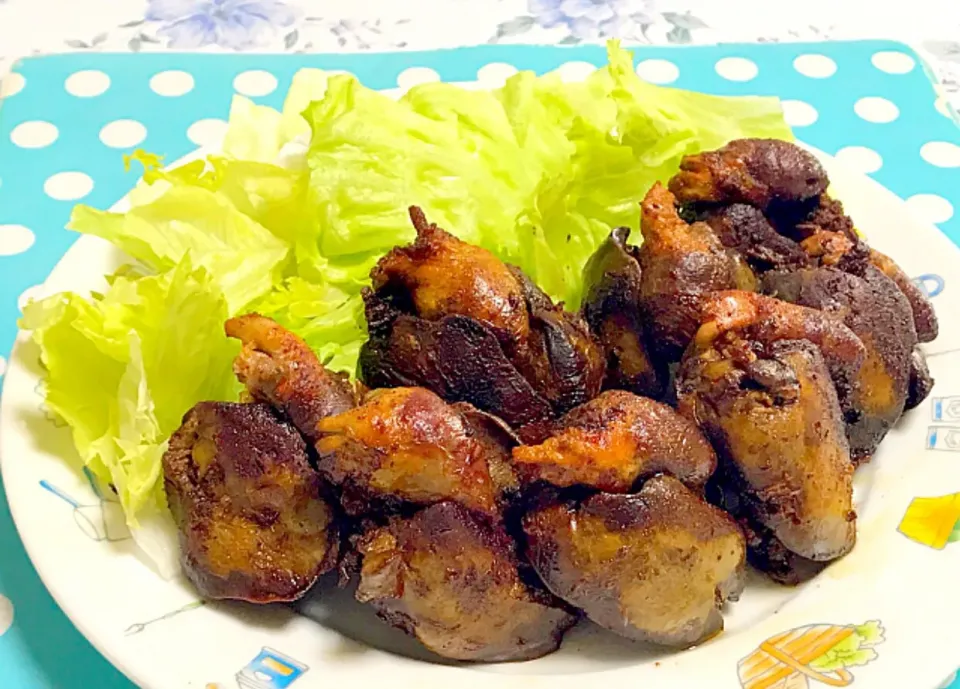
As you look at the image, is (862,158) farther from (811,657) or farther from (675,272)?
(811,657)

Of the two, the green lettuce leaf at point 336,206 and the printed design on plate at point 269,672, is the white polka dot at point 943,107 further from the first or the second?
the printed design on plate at point 269,672

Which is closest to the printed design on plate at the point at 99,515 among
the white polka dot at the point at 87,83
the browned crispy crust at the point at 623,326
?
the browned crispy crust at the point at 623,326

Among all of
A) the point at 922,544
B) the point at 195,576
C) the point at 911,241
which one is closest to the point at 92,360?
the point at 195,576

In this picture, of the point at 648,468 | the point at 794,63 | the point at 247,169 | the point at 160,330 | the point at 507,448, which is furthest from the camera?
the point at 794,63

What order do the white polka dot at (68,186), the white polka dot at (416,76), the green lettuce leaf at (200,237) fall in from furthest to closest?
1. the white polka dot at (416,76)
2. the white polka dot at (68,186)
3. the green lettuce leaf at (200,237)

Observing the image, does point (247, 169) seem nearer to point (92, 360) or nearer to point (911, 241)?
point (92, 360)

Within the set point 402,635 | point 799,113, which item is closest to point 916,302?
point 402,635
